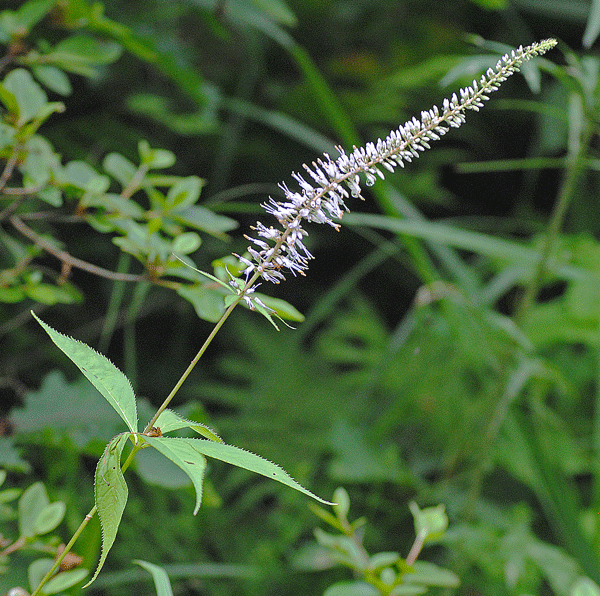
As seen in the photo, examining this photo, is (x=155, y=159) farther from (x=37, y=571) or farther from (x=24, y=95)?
(x=37, y=571)

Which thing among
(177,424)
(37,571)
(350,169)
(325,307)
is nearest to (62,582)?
(37,571)

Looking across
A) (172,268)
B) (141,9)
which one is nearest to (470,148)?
(141,9)

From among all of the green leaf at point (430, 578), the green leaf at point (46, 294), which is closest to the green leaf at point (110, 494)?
the green leaf at point (46, 294)

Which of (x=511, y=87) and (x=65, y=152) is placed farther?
(x=511, y=87)

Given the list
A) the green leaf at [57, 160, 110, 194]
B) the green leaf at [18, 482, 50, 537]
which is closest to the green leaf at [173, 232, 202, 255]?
the green leaf at [57, 160, 110, 194]

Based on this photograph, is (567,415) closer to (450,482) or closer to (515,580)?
(450,482)

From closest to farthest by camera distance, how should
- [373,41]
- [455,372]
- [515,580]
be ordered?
[515,580] → [455,372] → [373,41]

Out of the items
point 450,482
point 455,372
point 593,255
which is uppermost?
point 593,255
